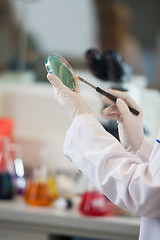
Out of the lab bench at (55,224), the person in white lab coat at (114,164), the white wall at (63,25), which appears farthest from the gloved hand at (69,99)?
the white wall at (63,25)

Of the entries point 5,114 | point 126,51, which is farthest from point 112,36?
point 5,114

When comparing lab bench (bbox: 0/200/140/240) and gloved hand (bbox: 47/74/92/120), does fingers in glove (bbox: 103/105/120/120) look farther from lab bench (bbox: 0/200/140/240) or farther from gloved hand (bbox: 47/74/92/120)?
lab bench (bbox: 0/200/140/240)

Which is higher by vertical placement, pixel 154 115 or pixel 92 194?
pixel 154 115

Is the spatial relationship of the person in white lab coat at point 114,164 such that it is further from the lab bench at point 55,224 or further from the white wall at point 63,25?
the white wall at point 63,25

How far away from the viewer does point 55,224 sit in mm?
1574

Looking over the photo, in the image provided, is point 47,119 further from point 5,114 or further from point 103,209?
point 103,209

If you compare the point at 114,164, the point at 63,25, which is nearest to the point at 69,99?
the point at 114,164

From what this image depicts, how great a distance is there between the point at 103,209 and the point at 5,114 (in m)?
0.82

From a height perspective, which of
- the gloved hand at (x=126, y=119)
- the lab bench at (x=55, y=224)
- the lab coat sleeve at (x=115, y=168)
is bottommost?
the lab bench at (x=55, y=224)

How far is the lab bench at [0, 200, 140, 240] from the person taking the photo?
1534 mm

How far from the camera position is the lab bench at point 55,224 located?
153cm

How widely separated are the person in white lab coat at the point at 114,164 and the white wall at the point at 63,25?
13.0 ft

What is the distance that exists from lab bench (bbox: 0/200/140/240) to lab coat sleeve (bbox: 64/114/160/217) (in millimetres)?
617

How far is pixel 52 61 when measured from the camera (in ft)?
3.32
